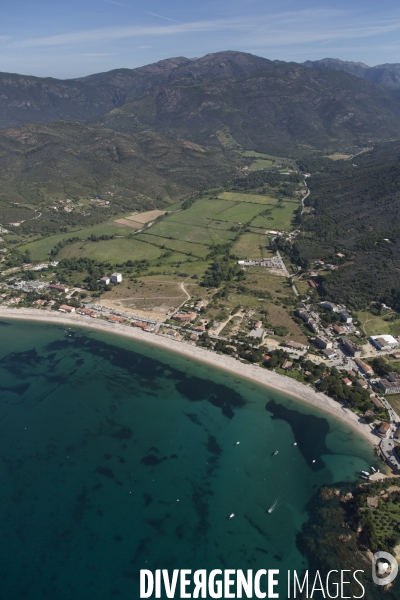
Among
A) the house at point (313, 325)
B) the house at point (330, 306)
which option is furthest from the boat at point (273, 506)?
the house at point (330, 306)

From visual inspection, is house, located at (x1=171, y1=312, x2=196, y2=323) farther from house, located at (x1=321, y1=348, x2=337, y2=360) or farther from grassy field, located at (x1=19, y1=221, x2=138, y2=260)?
grassy field, located at (x1=19, y1=221, x2=138, y2=260)

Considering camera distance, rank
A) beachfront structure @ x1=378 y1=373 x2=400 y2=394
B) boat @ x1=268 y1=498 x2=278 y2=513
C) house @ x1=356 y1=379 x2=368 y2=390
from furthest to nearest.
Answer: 1. house @ x1=356 y1=379 x2=368 y2=390
2. beachfront structure @ x1=378 y1=373 x2=400 y2=394
3. boat @ x1=268 y1=498 x2=278 y2=513

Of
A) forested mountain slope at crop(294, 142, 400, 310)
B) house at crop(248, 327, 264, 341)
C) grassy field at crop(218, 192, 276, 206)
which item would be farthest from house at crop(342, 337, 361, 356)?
grassy field at crop(218, 192, 276, 206)

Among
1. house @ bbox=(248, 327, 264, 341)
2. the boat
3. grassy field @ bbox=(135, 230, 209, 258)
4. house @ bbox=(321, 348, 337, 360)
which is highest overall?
grassy field @ bbox=(135, 230, 209, 258)

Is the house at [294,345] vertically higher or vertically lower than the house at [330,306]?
lower

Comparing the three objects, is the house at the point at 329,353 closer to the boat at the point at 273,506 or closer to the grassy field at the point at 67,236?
the boat at the point at 273,506

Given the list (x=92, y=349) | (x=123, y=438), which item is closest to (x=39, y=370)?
(x=92, y=349)

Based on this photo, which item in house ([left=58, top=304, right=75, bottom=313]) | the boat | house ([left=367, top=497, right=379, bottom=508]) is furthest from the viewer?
house ([left=58, top=304, right=75, bottom=313])
